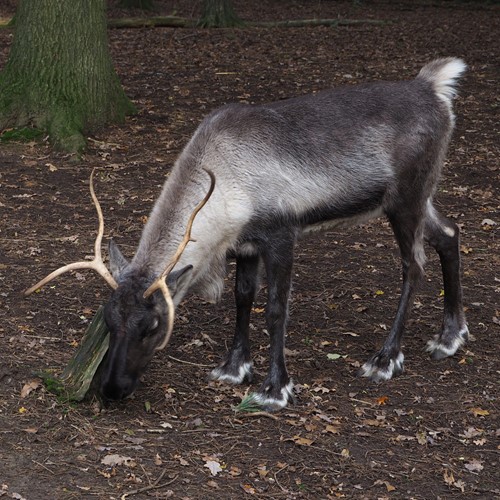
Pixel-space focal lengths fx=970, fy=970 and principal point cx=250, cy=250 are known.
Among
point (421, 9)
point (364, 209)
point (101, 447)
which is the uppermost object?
point (364, 209)

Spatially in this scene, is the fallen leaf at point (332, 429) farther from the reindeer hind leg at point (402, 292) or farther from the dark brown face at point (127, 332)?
the dark brown face at point (127, 332)

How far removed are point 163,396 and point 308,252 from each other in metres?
2.90

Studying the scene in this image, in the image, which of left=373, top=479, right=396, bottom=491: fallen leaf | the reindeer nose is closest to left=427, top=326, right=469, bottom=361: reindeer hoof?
left=373, top=479, right=396, bottom=491: fallen leaf

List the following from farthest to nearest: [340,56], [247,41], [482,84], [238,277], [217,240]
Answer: [247,41] < [340,56] < [482,84] < [238,277] < [217,240]

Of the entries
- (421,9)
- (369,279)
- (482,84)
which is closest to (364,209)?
(369,279)

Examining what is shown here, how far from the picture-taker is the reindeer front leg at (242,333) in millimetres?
6145

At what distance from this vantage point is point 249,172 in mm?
5770

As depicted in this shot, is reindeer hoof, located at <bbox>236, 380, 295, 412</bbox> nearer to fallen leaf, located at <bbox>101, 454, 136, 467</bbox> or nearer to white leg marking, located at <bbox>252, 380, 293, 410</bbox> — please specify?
white leg marking, located at <bbox>252, 380, 293, 410</bbox>

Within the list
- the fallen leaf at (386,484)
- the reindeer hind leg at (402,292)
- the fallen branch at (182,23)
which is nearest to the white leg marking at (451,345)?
the reindeer hind leg at (402,292)

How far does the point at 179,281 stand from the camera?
542cm

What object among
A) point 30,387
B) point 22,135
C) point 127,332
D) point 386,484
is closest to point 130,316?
point 127,332

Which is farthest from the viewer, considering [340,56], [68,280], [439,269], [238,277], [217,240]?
[340,56]

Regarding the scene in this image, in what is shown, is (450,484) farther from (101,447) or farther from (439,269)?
(439,269)

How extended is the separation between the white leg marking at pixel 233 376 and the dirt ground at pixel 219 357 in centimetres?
8
